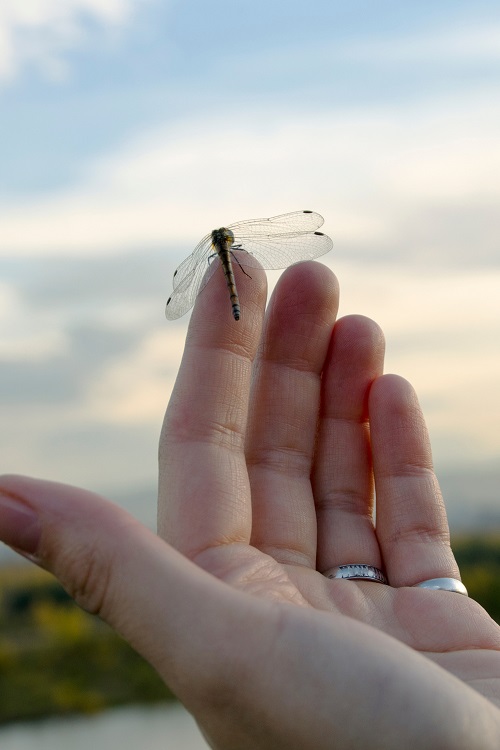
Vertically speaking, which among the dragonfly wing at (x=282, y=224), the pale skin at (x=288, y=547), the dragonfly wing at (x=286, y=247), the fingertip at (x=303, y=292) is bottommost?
the pale skin at (x=288, y=547)

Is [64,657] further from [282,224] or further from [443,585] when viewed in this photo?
[443,585]

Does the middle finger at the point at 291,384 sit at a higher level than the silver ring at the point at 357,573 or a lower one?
higher

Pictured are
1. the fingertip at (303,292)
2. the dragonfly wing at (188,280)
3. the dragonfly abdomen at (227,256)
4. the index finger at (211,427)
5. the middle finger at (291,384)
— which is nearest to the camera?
the index finger at (211,427)

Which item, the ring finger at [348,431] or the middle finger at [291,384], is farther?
the ring finger at [348,431]

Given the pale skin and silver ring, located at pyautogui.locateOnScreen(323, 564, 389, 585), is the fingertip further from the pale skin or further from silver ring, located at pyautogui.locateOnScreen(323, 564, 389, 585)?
silver ring, located at pyautogui.locateOnScreen(323, 564, 389, 585)

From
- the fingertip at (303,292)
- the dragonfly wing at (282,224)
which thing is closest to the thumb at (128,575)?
the fingertip at (303,292)

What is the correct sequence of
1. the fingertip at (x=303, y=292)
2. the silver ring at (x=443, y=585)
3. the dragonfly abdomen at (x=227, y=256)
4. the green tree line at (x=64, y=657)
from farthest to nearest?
the green tree line at (x=64, y=657), the fingertip at (x=303, y=292), the silver ring at (x=443, y=585), the dragonfly abdomen at (x=227, y=256)

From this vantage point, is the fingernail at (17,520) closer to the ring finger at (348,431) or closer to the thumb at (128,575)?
the thumb at (128,575)
